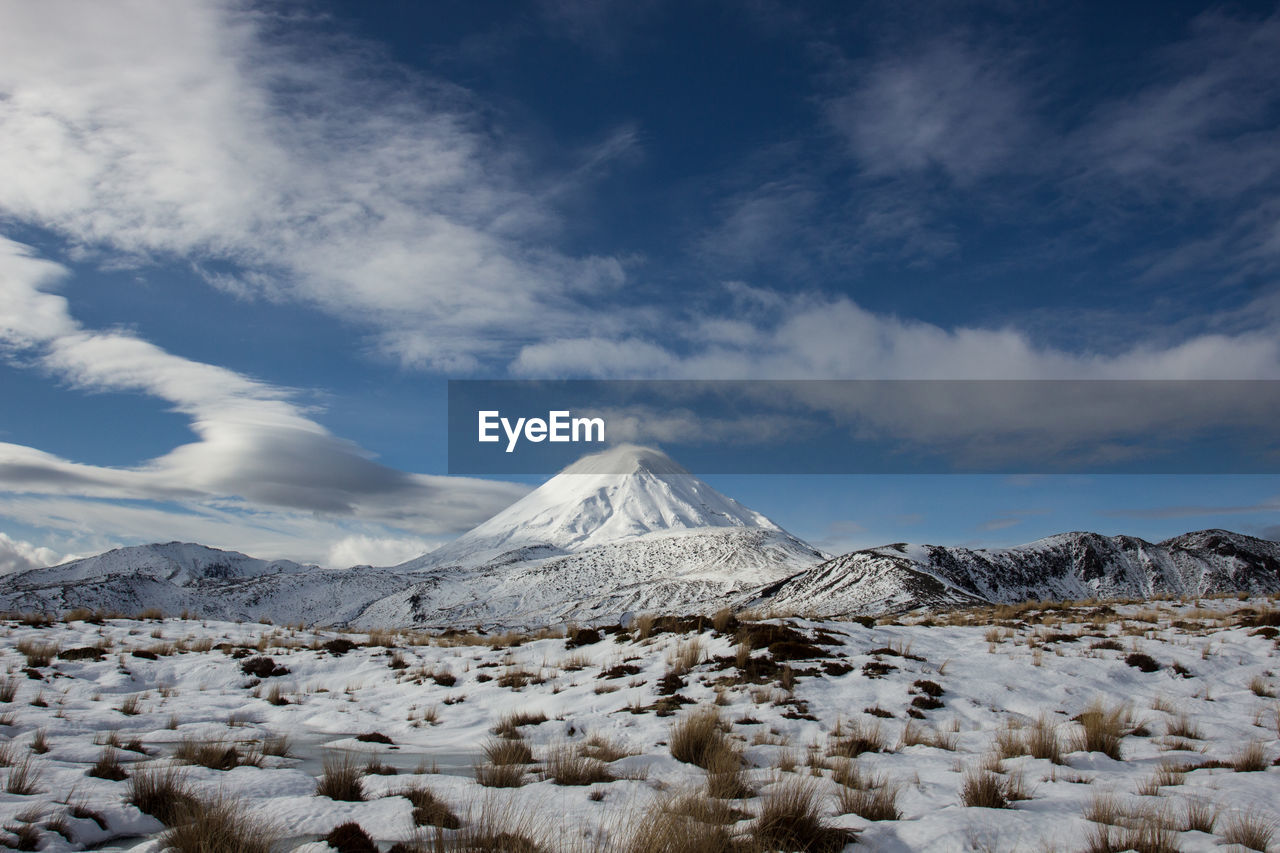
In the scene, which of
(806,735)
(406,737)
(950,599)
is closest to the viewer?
(806,735)

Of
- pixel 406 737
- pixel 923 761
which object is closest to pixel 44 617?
pixel 406 737

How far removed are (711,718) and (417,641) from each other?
15422mm

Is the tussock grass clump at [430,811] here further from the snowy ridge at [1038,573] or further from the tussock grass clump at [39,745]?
the snowy ridge at [1038,573]

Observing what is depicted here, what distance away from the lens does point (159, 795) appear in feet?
17.8

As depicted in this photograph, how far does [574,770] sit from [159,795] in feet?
11.3

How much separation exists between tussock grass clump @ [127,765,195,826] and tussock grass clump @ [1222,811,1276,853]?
734 cm

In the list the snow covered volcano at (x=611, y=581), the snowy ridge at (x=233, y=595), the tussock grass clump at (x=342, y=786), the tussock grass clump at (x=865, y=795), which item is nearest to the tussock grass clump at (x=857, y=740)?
the tussock grass clump at (x=865, y=795)

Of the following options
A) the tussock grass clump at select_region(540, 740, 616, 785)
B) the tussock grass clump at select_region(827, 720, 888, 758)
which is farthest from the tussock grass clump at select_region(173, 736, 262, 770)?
the tussock grass clump at select_region(827, 720, 888, 758)

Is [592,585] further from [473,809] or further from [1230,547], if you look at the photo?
[473,809]

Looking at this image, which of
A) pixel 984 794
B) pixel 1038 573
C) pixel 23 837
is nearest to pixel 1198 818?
pixel 984 794

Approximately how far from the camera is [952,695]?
10664 mm

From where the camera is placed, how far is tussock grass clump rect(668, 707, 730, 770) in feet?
24.3

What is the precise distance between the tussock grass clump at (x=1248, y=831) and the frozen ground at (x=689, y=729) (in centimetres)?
4

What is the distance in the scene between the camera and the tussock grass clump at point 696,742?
292 inches
